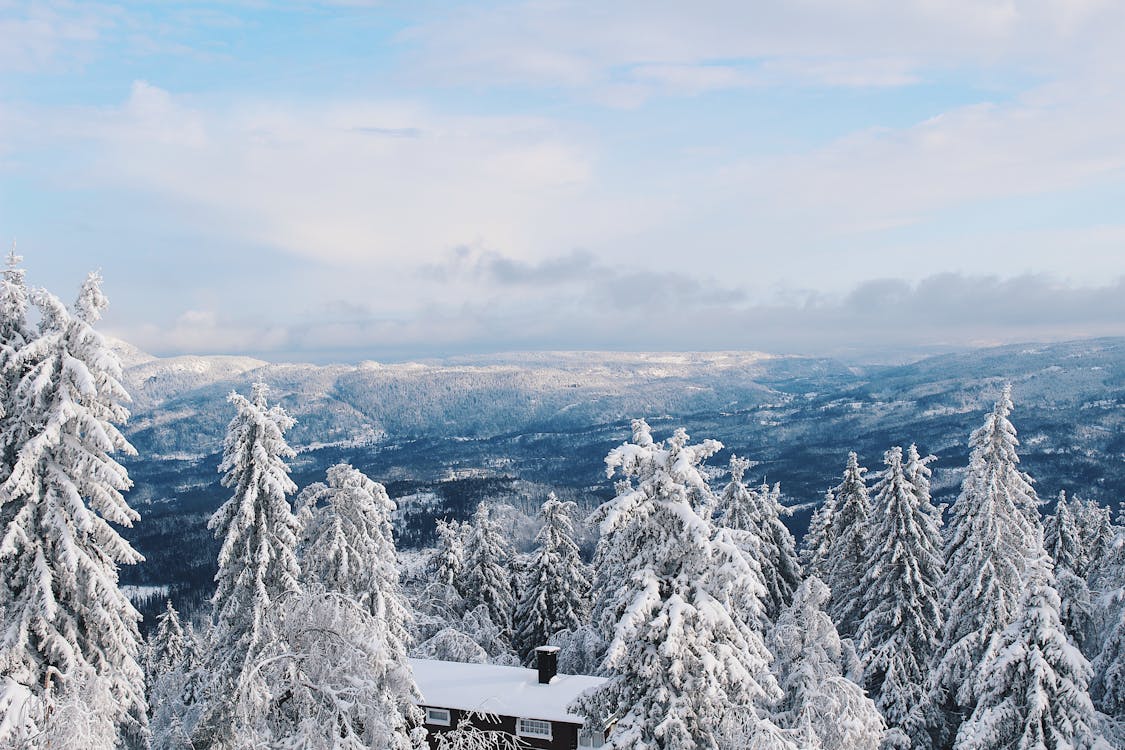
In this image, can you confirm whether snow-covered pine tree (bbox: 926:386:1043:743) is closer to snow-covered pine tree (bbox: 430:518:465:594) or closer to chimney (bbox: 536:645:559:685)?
chimney (bbox: 536:645:559:685)

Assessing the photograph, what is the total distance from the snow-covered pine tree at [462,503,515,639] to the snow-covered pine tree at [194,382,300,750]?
2496 cm

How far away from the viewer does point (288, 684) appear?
513 inches

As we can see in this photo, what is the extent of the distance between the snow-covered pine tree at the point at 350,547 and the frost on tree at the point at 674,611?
1437 centimetres

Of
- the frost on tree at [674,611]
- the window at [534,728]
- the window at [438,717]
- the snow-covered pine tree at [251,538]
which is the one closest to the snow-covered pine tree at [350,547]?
the window at [438,717]

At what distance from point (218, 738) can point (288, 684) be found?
8659 mm

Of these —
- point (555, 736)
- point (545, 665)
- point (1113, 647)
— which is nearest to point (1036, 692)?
point (1113, 647)

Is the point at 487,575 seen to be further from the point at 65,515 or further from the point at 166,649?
the point at 65,515

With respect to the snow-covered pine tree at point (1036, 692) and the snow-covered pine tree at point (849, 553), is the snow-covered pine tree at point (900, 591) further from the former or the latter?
the snow-covered pine tree at point (1036, 692)

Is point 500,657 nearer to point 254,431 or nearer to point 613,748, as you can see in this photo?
point 254,431

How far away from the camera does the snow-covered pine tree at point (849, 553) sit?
110 feet

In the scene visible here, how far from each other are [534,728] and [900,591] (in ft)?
53.7

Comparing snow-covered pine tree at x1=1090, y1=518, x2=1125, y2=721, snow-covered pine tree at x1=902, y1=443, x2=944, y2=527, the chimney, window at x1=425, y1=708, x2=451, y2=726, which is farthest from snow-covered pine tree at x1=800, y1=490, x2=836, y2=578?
window at x1=425, y1=708, x2=451, y2=726

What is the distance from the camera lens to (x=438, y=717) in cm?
2802

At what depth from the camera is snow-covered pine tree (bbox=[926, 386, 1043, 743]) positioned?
26.5m
